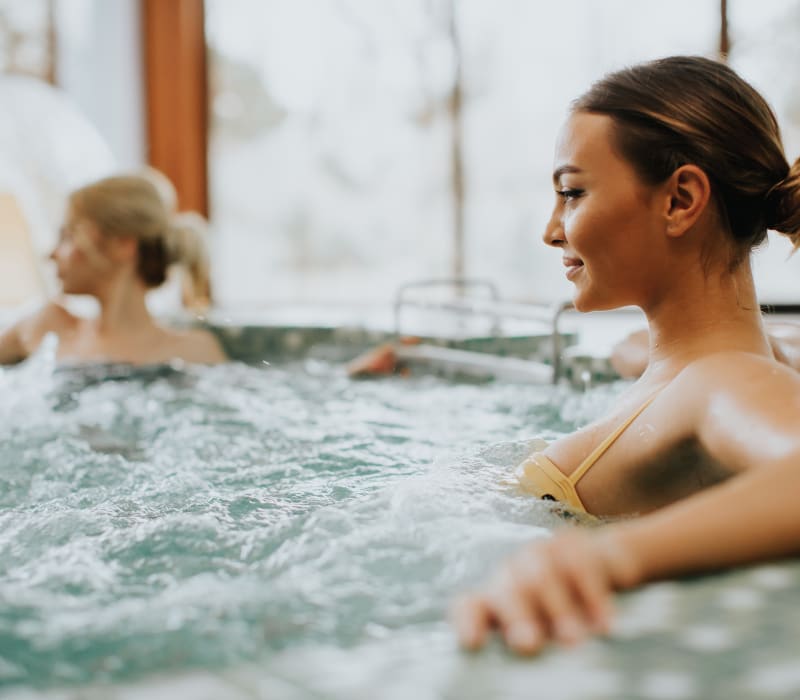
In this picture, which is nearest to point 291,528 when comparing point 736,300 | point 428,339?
point 736,300

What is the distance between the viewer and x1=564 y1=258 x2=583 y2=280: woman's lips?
127cm

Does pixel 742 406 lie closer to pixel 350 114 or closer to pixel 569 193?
pixel 569 193

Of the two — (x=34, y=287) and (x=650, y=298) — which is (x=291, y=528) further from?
(x=34, y=287)

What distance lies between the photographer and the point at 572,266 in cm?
128

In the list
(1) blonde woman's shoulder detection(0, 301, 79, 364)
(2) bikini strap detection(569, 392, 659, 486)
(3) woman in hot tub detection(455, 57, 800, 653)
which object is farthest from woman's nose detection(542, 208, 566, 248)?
(1) blonde woman's shoulder detection(0, 301, 79, 364)

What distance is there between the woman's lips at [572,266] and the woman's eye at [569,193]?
3.2 inches

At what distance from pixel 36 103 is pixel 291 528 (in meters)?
4.27

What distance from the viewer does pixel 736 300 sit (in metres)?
1.19

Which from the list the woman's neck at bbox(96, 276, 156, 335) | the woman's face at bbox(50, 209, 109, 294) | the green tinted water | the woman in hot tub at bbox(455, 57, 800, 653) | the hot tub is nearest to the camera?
the hot tub

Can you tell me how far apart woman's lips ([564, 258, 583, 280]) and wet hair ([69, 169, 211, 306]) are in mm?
1940

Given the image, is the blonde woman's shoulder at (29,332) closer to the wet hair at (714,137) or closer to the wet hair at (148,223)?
the wet hair at (148,223)

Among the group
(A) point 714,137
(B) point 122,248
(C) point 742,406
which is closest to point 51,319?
(B) point 122,248

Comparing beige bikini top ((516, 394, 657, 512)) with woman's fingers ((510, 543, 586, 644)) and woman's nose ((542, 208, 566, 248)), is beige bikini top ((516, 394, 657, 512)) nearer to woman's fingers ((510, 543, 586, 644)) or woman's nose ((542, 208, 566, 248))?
woman's nose ((542, 208, 566, 248))

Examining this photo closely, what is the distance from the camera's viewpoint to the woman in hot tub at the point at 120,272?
2.88 metres
